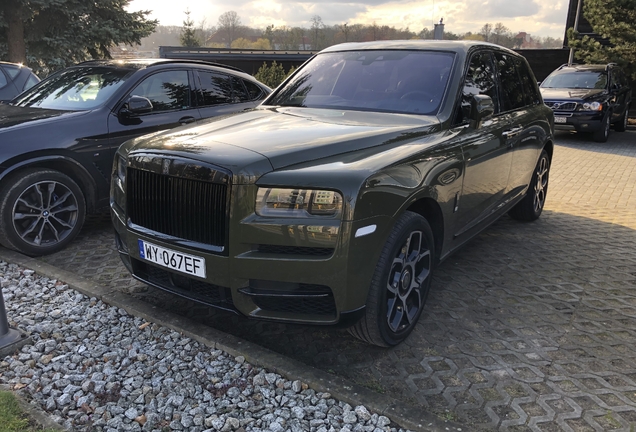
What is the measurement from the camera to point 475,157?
3.81m

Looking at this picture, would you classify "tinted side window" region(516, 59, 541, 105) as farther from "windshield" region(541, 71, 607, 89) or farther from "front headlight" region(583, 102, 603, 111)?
"windshield" region(541, 71, 607, 89)

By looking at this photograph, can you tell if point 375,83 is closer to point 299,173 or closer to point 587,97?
point 299,173

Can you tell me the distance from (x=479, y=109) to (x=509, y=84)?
1.44 m

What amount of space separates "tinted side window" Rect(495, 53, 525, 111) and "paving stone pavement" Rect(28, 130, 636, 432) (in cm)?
145

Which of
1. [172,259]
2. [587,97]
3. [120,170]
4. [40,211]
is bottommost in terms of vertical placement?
[40,211]

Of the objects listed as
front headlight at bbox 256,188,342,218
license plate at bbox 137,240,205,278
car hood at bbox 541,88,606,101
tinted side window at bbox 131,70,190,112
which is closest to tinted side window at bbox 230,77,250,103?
tinted side window at bbox 131,70,190,112

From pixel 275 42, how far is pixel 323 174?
7039cm

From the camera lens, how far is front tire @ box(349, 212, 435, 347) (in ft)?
9.25

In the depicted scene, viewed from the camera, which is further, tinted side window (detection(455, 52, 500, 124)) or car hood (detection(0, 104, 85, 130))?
car hood (detection(0, 104, 85, 130))

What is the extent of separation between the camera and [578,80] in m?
14.0

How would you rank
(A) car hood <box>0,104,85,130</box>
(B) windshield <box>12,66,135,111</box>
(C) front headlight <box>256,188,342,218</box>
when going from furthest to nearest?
(B) windshield <box>12,66,135,111</box> → (A) car hood <box>0,104,85,130</box> → (C) front headlight <box>256,188,342,218</box>

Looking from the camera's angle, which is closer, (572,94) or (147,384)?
(147,384)

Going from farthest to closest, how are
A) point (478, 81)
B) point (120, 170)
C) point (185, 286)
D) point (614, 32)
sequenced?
point (614, 32), point (478, 81), point (120, 170), point (185, 286)

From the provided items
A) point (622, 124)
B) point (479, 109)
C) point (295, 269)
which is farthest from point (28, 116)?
point (622, 124)
